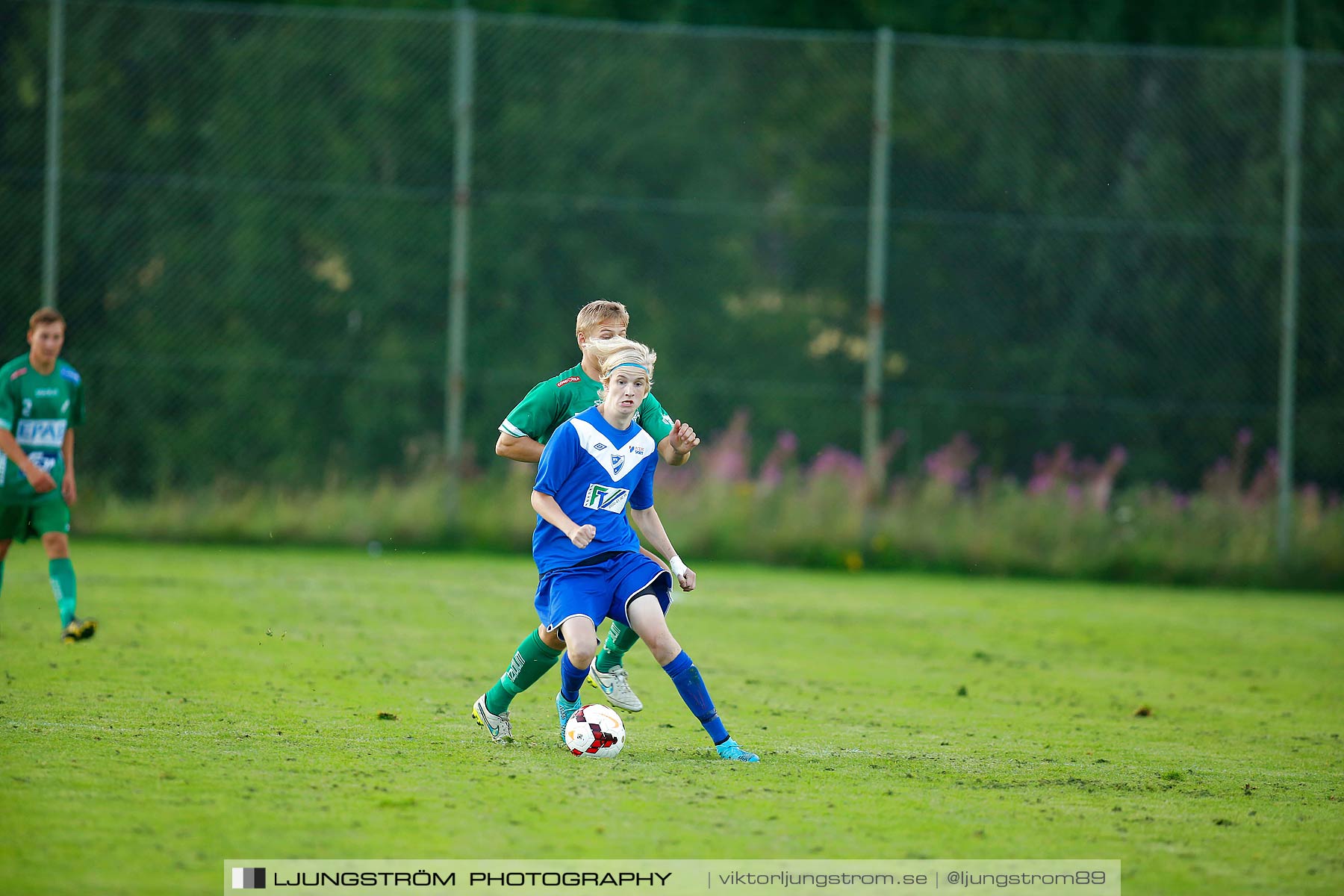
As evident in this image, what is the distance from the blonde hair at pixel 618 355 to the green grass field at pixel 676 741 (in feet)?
4.99

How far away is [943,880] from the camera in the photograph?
14.6 feet

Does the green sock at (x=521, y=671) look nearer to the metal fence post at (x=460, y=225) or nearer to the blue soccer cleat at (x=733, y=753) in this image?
the blue soccer cleat at (x=733, y=753)

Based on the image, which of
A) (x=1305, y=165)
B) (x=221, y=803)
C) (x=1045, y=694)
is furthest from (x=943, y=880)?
(x=1305, y=165)

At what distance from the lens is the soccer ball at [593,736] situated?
6008 mm

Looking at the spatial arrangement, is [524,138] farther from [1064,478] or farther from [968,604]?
[968,604]

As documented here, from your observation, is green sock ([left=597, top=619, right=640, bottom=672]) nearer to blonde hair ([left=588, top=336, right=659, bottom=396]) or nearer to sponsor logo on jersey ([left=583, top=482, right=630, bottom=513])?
sponsor logo on jersey ([left=583, top=482, right=630, bottom=513])

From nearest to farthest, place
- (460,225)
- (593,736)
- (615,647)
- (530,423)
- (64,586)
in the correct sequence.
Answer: (593,736), (530,423), (615,647), (64,586), (460,225)

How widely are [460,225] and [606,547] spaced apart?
30.6 ft

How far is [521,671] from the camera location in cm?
633

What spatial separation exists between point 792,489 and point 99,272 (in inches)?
301

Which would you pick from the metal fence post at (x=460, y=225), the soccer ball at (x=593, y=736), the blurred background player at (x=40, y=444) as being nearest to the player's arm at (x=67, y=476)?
the blurred background player at (x=40, y=444)

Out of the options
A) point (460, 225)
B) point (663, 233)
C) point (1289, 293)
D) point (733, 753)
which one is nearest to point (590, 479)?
point (733, 753)

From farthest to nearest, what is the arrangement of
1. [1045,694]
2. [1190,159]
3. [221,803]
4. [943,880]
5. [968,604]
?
1. [1190,159]
2. [968,604]
3. [1045,694]
4. [221,803]
5. [943,880]

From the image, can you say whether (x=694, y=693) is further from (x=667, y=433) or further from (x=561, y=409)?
(x=561, y=409)
